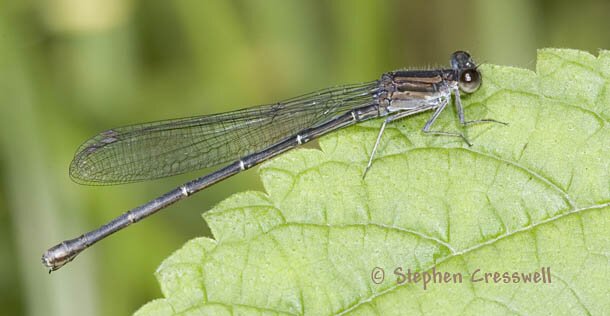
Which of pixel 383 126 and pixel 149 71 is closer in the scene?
pixel 383 126

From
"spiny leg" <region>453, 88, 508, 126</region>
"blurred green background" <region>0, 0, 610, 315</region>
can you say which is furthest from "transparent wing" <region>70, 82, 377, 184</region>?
"spiny leg" <region>453, 88, 508, 126</region>

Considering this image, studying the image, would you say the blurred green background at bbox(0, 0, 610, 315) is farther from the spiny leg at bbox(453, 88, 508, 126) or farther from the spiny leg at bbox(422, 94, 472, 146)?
the spiny leg at bbox(453, 88, 508, 126)

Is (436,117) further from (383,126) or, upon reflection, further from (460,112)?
(383,126)

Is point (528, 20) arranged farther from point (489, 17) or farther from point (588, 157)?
point (588, 157)

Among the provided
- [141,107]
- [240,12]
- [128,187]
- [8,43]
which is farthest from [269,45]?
[8,43]

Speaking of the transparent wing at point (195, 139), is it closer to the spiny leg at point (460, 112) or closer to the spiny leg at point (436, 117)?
the spiny leg at point (436, 117)

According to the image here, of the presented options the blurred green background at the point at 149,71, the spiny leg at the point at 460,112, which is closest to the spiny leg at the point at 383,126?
the spiny leg at the point at 460,112

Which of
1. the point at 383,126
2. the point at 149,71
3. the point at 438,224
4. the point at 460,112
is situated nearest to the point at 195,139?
the point at 149,71

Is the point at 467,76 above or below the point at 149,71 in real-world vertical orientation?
below
